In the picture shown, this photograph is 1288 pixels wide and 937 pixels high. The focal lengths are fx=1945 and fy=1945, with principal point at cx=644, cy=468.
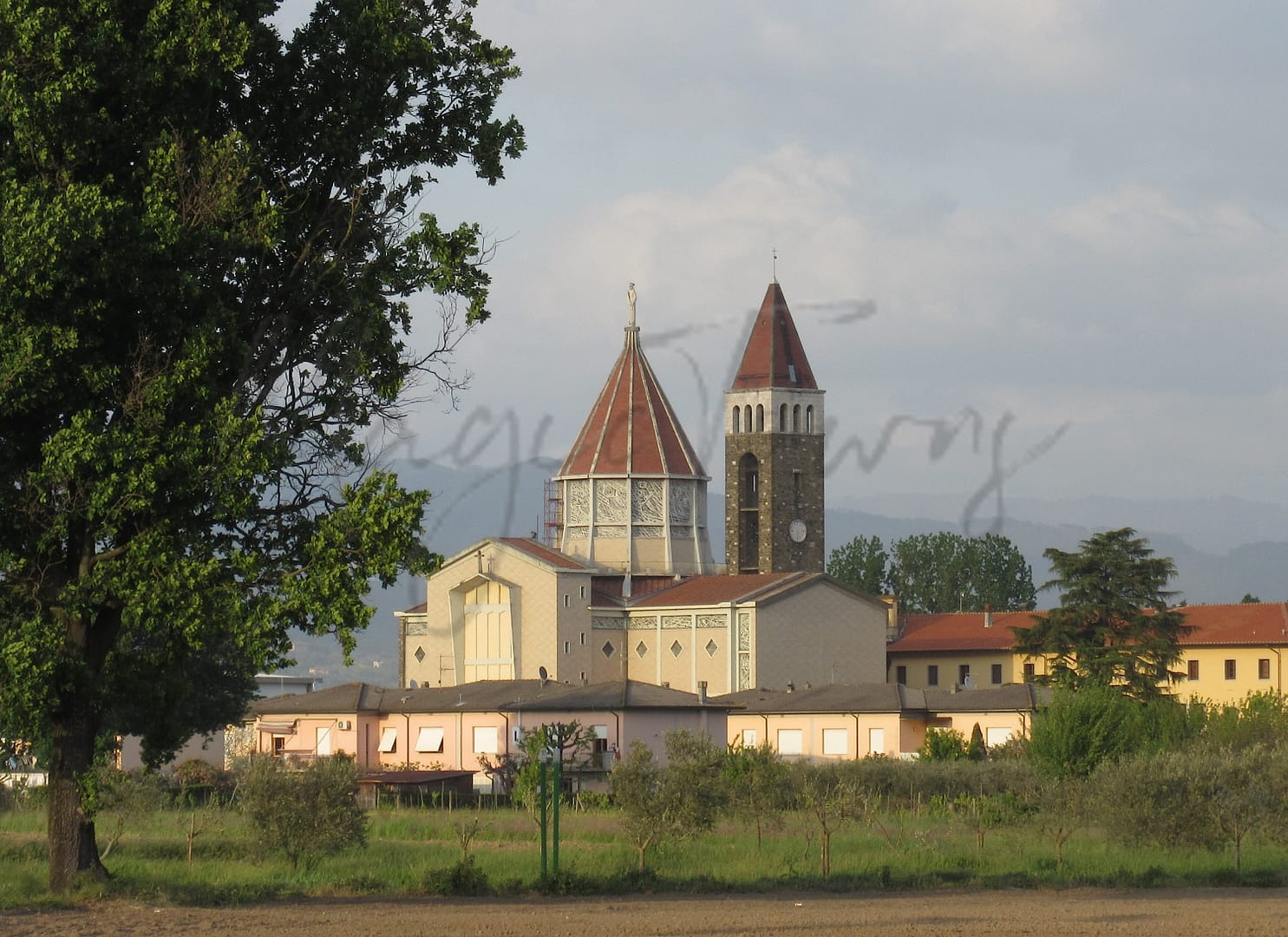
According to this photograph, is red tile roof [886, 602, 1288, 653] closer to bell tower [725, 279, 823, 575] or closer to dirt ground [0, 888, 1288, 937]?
bell tower [725, 279, 823, 575]

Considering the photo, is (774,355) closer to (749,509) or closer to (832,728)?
(749,509)

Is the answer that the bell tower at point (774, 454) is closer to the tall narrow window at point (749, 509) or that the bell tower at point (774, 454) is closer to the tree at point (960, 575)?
the tall narrow window at point (749, 509)

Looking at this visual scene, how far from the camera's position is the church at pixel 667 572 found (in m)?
79.1

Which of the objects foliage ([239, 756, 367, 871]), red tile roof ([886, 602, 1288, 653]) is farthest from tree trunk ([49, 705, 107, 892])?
red tile roof ([886, 602, 1288, 653])

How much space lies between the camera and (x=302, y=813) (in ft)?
89.1

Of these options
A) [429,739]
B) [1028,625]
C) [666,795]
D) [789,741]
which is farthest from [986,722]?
[666,795]

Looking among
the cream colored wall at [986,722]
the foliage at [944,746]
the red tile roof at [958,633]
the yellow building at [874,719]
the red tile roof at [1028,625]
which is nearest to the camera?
the foliage at [944,746]

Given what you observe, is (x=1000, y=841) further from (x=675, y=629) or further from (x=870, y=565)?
(x=870, y=565)

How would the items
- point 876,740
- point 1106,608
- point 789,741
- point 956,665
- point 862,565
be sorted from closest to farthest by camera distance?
point 876,740 < point 789,741 < point 1106,608 < point 956,665 < point 862,565

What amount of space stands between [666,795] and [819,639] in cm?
5272

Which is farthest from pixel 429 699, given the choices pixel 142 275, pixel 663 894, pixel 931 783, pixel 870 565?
pixel 870 565

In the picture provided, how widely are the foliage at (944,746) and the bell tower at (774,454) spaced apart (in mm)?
34720

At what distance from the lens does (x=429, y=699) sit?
63750mm

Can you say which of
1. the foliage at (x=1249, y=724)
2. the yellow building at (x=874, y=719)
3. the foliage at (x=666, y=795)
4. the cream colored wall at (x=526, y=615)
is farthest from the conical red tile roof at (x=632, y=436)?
the foliage at (x=666, y=795)
